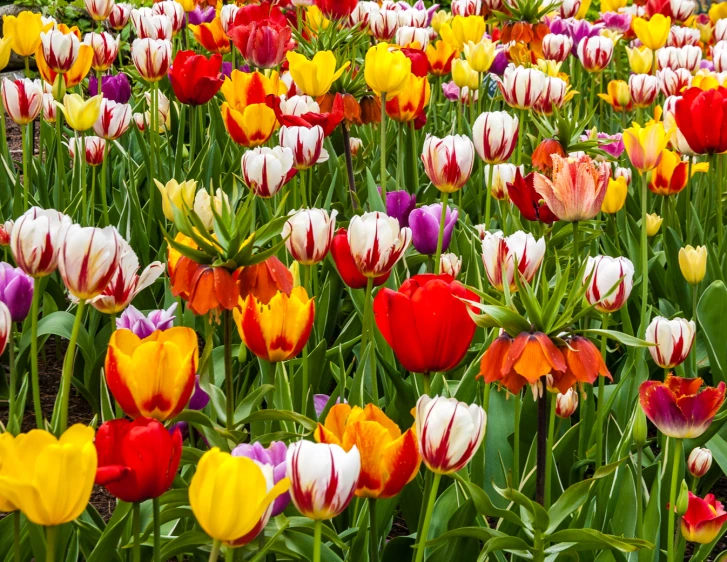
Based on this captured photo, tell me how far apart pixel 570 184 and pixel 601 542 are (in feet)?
1.89

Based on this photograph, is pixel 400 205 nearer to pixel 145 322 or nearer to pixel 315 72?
pixel 315 72

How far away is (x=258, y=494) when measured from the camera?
718 mm

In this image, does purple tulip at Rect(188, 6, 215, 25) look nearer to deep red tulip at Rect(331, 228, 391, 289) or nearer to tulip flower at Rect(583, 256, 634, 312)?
deep red tulip at Rect(331, 228, 391, 289)

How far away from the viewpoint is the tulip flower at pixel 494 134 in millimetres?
1823

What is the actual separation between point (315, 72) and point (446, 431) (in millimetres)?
1430

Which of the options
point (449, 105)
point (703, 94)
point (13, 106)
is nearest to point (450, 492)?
point (703, 94)

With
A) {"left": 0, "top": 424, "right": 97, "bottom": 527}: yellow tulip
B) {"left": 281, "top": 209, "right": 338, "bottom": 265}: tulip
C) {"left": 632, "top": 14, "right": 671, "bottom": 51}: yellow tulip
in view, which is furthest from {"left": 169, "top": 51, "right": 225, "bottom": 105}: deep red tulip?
{"left": 632, "top": 14, "right": 671, "bottom": 51}: yellow tulip

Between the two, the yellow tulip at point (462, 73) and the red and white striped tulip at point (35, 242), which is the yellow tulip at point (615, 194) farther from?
the red and white striped tulip at point (35, 242)

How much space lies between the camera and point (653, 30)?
357cm

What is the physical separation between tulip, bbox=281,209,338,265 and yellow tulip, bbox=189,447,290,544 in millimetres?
695

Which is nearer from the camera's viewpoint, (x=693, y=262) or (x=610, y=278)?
(x=610, y=278)

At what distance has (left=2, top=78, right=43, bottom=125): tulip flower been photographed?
7.12ft

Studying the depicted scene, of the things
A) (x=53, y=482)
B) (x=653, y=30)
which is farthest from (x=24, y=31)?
(x=653, y=30)

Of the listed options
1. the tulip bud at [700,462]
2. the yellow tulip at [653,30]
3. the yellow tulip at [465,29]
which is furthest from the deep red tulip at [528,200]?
the yellow tulip at [653,30]
